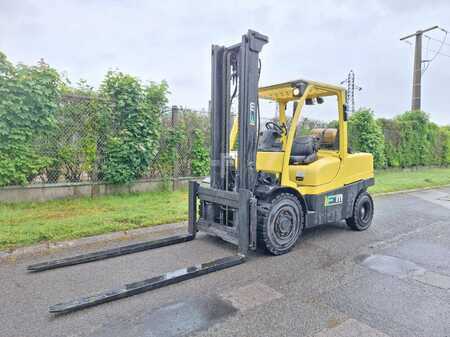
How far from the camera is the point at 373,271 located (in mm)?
3873

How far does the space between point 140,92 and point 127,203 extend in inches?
102

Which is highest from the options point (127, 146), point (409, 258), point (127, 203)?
point (127, 146)

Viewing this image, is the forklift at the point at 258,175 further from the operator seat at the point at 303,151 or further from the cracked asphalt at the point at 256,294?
the cracked asphalt at the point at 256,294

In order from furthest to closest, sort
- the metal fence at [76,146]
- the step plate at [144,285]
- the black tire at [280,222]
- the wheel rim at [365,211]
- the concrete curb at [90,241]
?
1. the metal fence at [76,146]
2. the wheel rim at [365,211]
3. the black tire at [280,222]
4. the concrete curb at [90,241]
5. the step plate at [144,285]

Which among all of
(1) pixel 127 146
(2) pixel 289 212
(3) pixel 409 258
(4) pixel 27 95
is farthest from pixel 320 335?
(4) pixel 27 95

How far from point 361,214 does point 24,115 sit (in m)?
6.49

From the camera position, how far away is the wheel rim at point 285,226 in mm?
4289

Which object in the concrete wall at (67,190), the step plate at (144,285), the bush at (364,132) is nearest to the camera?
the step plate at (144,285)

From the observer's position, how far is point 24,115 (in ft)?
19.2

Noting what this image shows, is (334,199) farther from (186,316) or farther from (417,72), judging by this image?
(417,72)

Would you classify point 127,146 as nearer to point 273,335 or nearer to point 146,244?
point 146,244

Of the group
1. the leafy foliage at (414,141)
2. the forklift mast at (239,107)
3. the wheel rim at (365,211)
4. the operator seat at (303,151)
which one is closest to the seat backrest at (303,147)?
the operator seat at (303,151)

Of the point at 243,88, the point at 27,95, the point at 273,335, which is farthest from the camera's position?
the point at 27,95

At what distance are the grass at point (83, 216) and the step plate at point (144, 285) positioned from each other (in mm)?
1961
